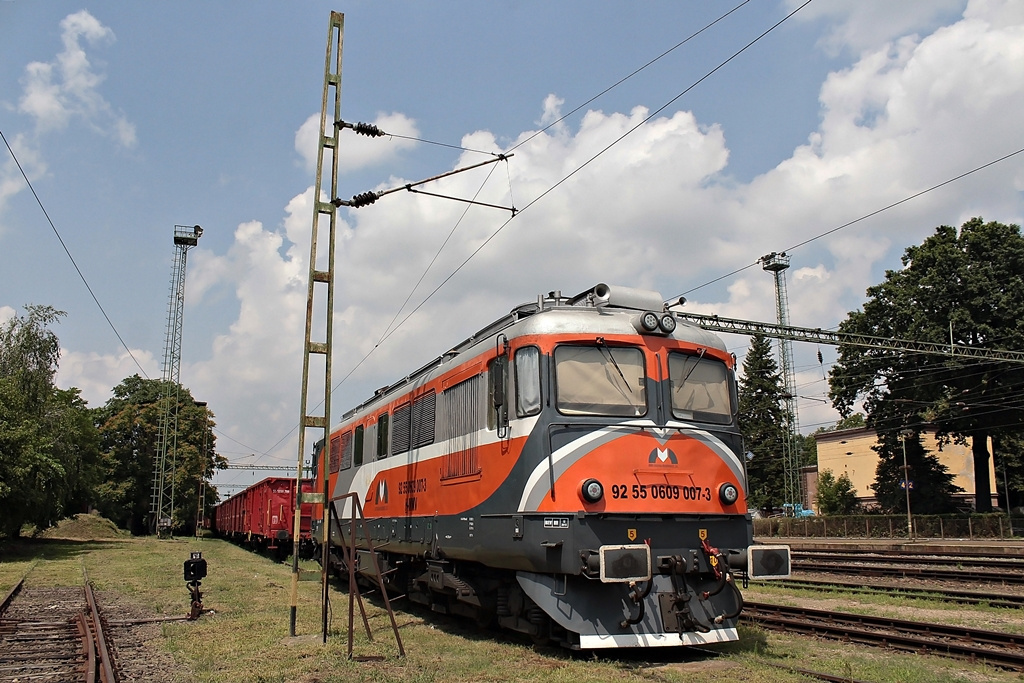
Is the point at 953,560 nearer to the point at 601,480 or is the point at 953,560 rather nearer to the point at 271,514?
the point at 601,480

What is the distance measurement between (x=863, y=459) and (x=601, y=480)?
63.6 m

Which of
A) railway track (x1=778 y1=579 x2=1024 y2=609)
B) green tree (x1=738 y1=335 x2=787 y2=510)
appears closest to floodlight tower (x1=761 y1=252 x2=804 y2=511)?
green tree (x1=738 y1=335 x2=787 y2=510)

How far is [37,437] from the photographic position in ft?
98.1

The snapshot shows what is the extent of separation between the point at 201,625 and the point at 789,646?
28.1 feet

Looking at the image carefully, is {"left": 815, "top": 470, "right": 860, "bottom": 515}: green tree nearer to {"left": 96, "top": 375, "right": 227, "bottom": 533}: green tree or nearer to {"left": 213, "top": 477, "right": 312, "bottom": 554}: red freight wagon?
{"left": 213, "top": 477, "right": 312, "bottom": 554}: red freight wagon

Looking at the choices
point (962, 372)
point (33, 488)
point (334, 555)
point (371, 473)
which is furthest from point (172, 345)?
point (962, 372)

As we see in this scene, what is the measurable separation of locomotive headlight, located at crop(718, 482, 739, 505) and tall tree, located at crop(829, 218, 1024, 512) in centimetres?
3266

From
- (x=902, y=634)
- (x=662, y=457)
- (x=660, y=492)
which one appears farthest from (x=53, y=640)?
(x=902, y=634)

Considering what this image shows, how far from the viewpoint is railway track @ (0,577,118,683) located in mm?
9484

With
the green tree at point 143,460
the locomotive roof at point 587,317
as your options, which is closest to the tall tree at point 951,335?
the locomotive roof at point 587,317

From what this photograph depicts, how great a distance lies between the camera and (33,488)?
28.8 metres

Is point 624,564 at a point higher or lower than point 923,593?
higher

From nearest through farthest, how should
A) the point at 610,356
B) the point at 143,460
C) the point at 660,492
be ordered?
the point at 660,492 < the point at 610,356 < the point at 143,460

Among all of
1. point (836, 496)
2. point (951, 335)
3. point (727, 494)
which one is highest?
point (951, 335)
